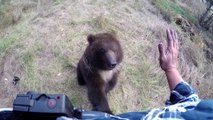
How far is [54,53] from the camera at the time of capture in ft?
18.3

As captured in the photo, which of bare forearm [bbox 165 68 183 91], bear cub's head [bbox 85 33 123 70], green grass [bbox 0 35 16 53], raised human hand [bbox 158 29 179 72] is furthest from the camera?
green grass [bbox 0 35 16 53]

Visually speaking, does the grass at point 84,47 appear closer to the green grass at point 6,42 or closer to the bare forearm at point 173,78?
the green grass at point 6,42

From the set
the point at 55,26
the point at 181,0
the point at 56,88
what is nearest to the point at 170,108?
the point at 56,88

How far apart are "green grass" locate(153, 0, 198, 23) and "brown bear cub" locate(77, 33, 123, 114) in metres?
3.30

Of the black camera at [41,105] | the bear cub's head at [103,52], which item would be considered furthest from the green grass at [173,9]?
the black camera at [41,105]

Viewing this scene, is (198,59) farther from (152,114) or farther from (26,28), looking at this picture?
(152,114)

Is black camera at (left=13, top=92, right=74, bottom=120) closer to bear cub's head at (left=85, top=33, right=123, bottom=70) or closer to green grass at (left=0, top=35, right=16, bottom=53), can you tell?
bear cub's head at (left=85, top=33, right=123, bottom=70)

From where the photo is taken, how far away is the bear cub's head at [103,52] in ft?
14.1

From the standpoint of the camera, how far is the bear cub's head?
169 inches

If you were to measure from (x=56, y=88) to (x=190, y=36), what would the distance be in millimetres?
3188

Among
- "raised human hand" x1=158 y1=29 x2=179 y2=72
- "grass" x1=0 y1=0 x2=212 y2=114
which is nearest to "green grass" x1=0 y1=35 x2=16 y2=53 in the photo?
"grass" x1=0 y1=0 x2=212 y2=114

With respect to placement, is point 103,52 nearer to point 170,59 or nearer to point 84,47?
point 84,47

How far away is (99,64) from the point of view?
174 inches

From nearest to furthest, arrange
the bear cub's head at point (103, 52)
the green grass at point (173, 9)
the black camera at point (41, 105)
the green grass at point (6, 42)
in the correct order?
1. the black camera at point (41, 105)
2. the bear cub's head at point (103, 52)
3. the green grass at point (6, 42)
4. the green grass at point (173, 9)
